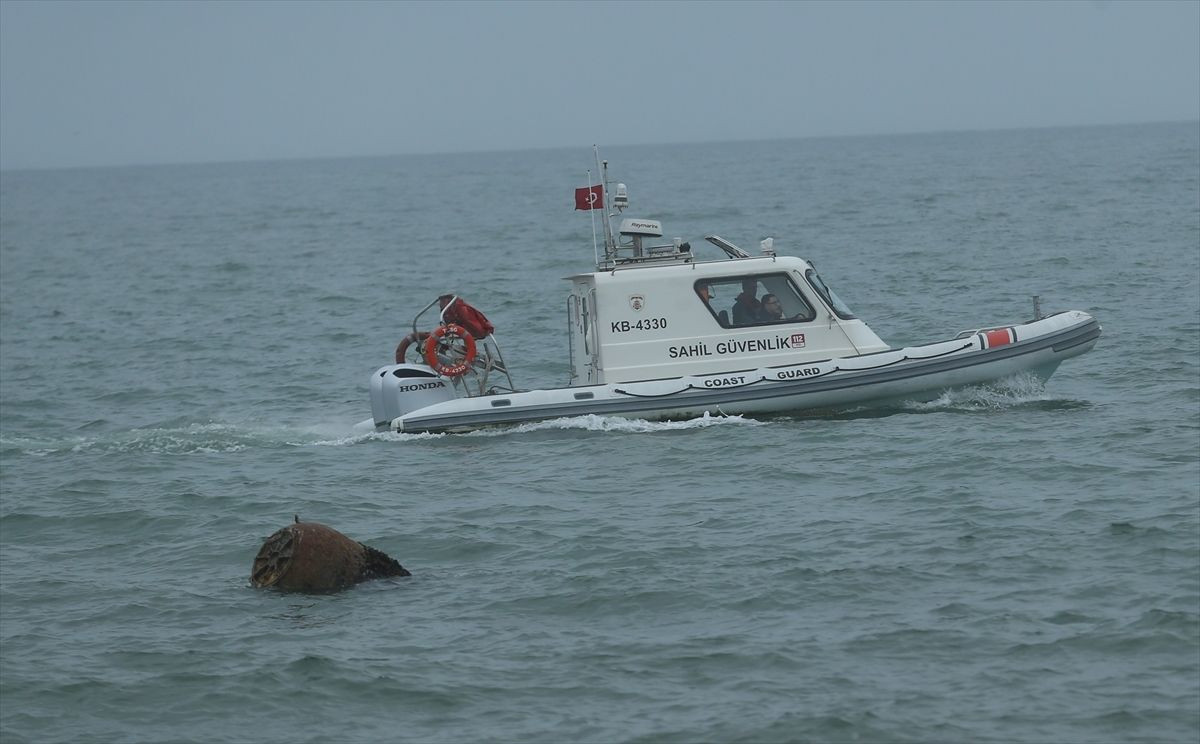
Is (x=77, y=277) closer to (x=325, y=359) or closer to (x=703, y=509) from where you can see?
(x=325, y=359)

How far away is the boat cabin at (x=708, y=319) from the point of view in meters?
16.4

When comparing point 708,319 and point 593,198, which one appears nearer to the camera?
point 708,319

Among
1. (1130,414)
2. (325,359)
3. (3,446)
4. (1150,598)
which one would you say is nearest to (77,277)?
(325,359)

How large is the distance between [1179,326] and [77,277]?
32.2 m

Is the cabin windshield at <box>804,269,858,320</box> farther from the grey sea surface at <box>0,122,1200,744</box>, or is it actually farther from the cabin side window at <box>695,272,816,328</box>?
the grey sea surface at <box>0,122,1200,744</box>

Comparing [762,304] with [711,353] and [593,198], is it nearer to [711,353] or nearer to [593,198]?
[711,353]

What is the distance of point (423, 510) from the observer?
13.7m

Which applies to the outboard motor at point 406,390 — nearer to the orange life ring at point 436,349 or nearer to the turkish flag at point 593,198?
the orange life ring at point 436,349

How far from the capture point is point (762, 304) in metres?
16.6

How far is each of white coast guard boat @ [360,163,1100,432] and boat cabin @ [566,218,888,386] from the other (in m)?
0.01

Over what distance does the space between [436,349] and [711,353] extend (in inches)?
113

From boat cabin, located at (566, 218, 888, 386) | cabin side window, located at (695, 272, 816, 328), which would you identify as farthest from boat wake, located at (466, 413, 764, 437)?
cabin side window, located at (695, 272, 816, 328)

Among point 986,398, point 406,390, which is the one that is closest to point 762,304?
point 986,398

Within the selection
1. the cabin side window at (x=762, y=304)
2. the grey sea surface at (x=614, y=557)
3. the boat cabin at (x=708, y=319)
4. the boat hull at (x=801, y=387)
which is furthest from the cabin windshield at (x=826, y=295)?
the grey sea surface at (x=614, y=557)
